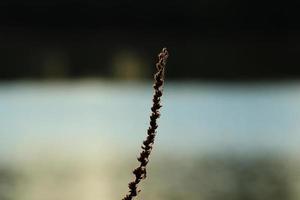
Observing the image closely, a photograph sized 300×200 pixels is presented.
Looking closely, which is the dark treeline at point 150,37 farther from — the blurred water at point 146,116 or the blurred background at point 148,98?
the blurred water at point 146,116

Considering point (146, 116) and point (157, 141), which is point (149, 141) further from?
point (146, 116)

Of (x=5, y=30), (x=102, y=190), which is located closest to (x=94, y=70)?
(x=5, y=30)

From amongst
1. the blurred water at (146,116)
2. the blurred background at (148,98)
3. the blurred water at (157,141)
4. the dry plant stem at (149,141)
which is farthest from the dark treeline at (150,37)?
the dry plant stem at (149,141)

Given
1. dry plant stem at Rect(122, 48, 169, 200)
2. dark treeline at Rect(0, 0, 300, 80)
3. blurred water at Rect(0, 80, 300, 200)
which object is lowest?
dry plant stem at Rect(122, 48, 169, 200)

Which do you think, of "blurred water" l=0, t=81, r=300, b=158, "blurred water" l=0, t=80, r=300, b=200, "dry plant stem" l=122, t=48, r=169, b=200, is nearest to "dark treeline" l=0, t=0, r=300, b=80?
"blurred water" l=0, t=81, r=300, b=158

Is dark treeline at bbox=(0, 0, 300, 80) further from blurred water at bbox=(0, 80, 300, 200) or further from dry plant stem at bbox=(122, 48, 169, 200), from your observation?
dry plant stem at bbox=(122, 48, 169, 200)
